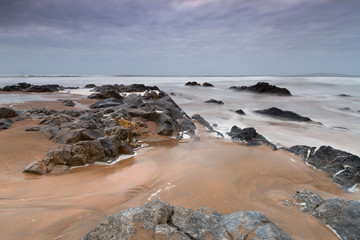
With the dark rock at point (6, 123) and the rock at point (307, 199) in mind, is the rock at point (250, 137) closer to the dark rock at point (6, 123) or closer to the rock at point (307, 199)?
the rock at point (307, 199)

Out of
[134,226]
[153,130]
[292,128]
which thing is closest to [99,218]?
[134,226]

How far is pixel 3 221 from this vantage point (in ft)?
7.03

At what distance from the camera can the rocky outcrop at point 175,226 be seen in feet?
5.72

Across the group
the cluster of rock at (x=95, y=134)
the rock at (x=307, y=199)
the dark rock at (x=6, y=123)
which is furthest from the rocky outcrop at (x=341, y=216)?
the dark rock at (x=6, y=123)

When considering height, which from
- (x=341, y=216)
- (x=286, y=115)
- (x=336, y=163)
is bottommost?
(x=286, y=115)

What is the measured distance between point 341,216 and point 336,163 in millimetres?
2505

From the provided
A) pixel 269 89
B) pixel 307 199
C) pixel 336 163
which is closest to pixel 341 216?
pixel 307 199

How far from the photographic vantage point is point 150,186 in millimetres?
3494

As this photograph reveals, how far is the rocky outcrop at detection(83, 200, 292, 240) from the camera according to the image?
1.74 metres

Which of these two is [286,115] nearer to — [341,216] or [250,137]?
[250,137]

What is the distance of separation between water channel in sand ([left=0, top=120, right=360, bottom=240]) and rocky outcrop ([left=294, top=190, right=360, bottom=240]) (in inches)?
4.2

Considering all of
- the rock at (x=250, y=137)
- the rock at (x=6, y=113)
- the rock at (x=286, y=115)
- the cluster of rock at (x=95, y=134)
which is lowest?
the rock at (x=286, y=115)

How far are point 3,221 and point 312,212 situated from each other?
11.8 feet

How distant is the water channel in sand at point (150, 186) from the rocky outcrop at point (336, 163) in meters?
0.23
